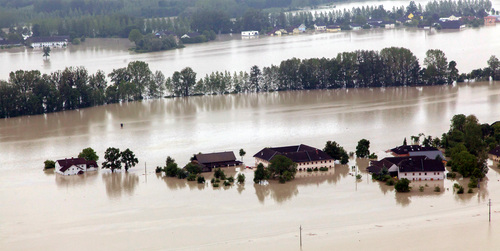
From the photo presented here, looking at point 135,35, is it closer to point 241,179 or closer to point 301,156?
point 301,156

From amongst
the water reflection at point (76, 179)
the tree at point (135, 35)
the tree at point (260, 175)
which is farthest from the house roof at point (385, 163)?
the tree at point (135, 35)

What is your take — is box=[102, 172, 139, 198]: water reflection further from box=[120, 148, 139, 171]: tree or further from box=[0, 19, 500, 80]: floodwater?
box=[0, 19, 500, 80]: floodwater

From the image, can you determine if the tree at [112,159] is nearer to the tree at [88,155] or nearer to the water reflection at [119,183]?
the water reflection at [119,183]

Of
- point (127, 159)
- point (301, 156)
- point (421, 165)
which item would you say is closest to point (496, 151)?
point (421, 165)

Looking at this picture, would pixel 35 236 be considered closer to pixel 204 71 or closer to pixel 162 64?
pixel 204 71

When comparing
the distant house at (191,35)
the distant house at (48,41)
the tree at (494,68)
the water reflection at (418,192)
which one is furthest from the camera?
the distant house at (191,35)

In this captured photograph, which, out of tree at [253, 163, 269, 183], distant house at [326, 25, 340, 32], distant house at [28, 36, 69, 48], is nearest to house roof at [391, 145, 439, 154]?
tree at [253, 163, 269, 183]

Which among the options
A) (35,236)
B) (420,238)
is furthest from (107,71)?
(420,238)
